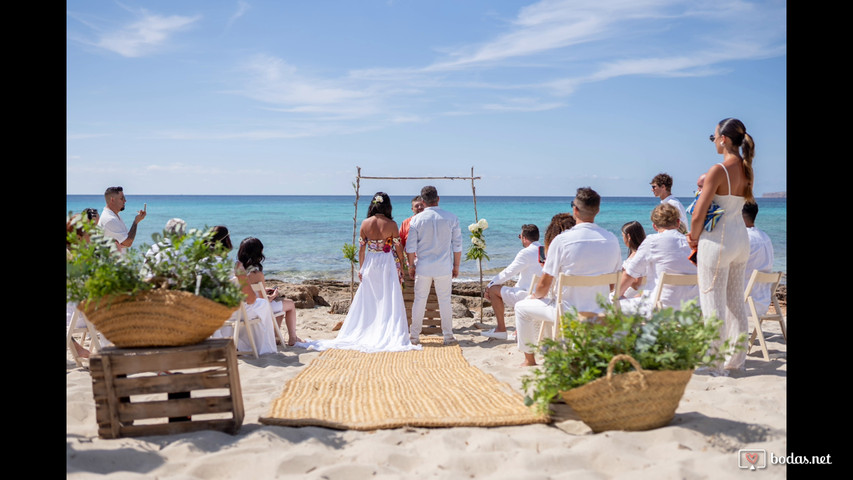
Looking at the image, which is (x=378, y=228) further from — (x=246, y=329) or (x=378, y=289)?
(x=246, y=329)

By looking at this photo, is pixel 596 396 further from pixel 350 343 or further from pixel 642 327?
pixel 350 343

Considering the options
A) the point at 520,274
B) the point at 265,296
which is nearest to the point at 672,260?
the point at 520,274

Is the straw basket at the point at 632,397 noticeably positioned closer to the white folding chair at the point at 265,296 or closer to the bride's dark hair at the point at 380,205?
the white folding chair at the point at 265,296

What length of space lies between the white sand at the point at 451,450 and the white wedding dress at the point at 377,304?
364 centimetres

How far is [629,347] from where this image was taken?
3.43 meters

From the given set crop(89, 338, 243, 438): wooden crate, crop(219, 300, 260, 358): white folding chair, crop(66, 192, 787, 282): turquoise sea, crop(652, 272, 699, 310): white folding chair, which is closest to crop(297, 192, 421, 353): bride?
crop(219, 300, 260, 358): white folding chair

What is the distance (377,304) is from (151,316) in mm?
4515

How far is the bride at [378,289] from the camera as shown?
7.73 metres

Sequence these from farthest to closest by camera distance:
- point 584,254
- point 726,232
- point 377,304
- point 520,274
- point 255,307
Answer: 1. point 377,304
2. point 520,274
3. point 255,307
4. point 584,254
5. point 726,232

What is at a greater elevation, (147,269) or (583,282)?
(147,269)

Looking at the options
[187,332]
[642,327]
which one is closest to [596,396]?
[642,327]

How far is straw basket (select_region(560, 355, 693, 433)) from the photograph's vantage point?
333 centimetres

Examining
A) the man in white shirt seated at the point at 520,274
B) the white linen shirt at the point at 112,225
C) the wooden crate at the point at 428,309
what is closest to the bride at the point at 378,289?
the wooden crate at the point at 428,309
